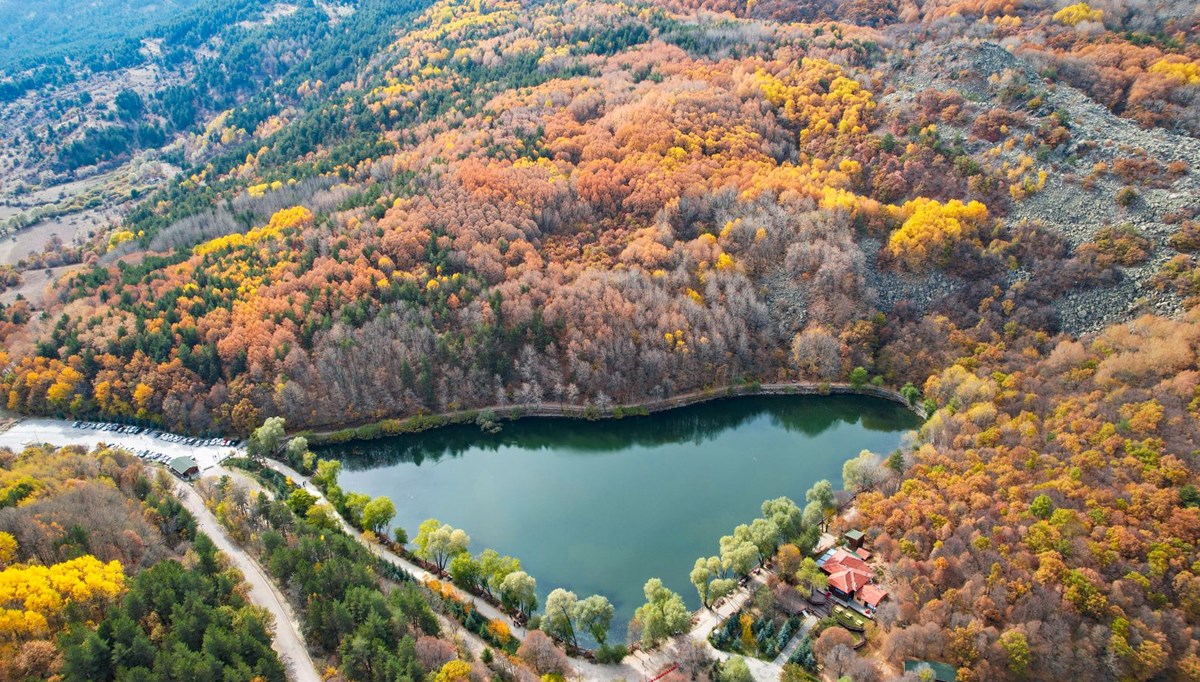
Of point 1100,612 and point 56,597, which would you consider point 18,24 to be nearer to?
point 56,597

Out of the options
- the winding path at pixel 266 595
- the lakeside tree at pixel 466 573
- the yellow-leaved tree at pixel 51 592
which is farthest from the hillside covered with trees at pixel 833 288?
the yellow-leaved tree at pixel 51 592

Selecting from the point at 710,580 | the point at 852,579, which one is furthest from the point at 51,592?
the point at 852,579

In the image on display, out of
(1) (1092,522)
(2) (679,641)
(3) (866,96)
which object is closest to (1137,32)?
(3) (866,96)

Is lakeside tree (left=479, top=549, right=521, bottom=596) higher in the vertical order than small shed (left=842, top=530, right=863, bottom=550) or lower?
higher

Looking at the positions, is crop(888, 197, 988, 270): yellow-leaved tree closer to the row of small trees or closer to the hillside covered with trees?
the hillside covered with trees

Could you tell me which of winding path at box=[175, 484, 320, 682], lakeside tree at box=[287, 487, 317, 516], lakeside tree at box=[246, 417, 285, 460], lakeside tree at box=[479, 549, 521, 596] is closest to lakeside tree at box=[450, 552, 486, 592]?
lakeside tree at box=[479, 549, 521, 596]

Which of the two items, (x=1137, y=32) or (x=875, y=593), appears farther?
(x=1137, y=32)
